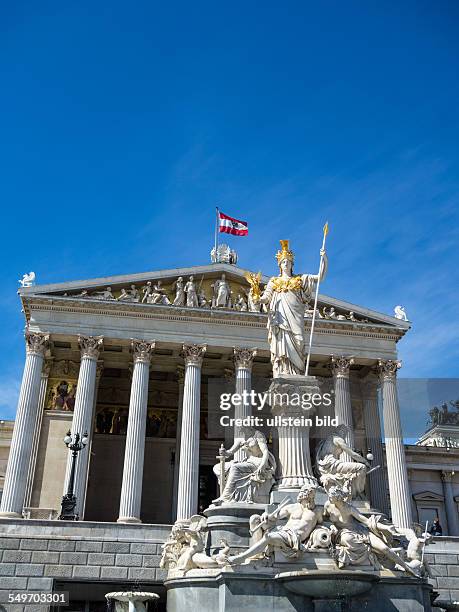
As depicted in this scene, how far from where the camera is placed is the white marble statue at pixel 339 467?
11828mm

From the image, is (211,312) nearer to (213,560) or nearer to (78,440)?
(78,440)

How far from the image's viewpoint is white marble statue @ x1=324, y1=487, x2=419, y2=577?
10500 millimetres

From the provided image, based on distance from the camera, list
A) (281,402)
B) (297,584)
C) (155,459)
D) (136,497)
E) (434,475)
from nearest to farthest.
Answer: (297,584), (281,402), (136,497), (155,459), (434,475)

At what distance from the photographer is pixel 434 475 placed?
47.4m

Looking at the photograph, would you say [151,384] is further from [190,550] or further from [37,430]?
[190,550]

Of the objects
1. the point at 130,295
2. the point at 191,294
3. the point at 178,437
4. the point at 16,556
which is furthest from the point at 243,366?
the point at 16,556

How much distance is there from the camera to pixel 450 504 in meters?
46.6

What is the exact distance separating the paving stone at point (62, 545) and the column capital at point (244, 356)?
15.1 metres

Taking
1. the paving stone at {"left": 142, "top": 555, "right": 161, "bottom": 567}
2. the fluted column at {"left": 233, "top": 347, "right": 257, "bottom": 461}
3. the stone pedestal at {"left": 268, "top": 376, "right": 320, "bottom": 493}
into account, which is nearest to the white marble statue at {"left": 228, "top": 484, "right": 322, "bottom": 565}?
the stone pedestal at {"left": 268, "top": 376, "right": 320, "bottom": 493}

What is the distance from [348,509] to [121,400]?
3418 centimetres

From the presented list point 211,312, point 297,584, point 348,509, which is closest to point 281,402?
point 348,509

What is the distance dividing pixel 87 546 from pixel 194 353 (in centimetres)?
1413

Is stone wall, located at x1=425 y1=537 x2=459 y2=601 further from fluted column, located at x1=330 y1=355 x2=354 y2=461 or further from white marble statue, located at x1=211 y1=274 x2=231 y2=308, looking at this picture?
white marble statue, located at x1=211 y1=274 x2=231 y2=308

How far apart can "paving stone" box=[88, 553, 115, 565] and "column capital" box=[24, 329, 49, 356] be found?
14.0 meters
